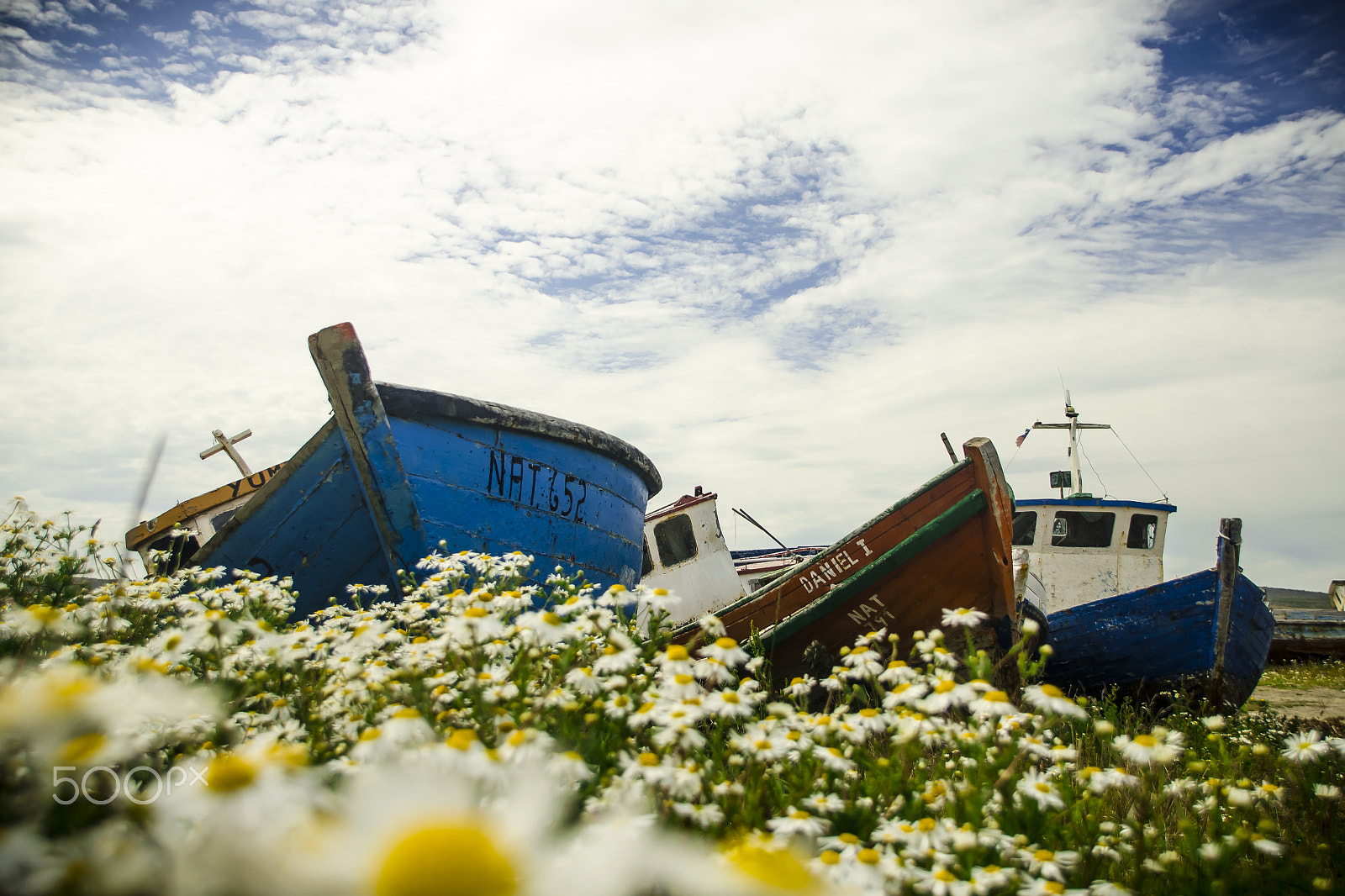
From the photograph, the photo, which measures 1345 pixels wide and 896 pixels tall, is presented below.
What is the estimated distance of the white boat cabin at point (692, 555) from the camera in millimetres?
11430

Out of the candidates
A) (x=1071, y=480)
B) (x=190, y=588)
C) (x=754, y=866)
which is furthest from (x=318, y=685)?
(x=1071, y=480)

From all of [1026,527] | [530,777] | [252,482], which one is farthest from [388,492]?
[1026,527]

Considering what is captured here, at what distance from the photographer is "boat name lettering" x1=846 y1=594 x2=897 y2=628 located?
5.15 m

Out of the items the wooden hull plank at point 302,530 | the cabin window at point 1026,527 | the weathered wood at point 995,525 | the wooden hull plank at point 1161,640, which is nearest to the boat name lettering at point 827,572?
the weathered wood at point 995,525

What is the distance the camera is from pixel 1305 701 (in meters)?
10.0

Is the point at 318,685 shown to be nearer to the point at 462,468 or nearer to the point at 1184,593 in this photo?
the point at 462,468

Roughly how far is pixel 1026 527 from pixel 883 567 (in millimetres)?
7711

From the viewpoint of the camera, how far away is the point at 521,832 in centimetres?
69

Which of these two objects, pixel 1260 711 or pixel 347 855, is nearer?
pixel 347 855

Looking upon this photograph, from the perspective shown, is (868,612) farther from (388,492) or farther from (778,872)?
(778,872)

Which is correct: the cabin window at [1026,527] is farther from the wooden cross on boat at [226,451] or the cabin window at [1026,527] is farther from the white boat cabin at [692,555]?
the wooden cross on boat at [226,451]

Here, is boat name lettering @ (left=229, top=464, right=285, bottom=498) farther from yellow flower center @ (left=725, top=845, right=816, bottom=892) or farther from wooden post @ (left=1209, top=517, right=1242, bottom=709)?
wooden post @ (left=1209, top=517, right=1242, bottom=709)

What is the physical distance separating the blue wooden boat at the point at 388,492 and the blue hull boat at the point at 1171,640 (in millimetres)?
5200

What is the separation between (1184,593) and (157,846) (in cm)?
831
